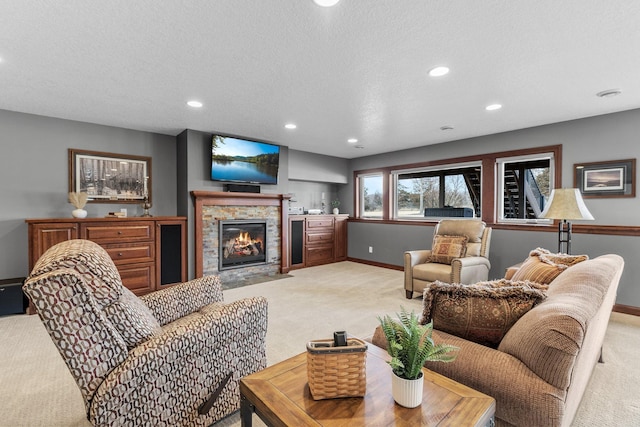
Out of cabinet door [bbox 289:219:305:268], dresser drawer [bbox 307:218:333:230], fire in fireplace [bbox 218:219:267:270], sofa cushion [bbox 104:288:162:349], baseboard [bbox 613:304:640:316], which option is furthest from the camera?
dresser drawer [bbox 307:218:333:230]

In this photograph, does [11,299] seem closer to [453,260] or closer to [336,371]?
[336,371]

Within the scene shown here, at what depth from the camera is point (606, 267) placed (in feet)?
5.51

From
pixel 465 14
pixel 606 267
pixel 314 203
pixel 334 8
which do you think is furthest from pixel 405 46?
pixel 314 203

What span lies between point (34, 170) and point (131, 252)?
1438 millimetres

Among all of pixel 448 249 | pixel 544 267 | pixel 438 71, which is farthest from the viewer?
pixel 448 249

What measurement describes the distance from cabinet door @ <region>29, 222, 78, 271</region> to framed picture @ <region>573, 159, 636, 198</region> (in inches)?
238

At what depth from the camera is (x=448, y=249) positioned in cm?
401

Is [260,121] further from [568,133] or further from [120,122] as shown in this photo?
[568,133]

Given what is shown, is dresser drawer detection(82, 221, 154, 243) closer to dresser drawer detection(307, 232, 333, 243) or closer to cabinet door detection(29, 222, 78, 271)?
cabinet door detection(29, 222, 78, 271)

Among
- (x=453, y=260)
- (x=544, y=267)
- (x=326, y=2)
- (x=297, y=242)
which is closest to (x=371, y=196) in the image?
(x=297, y=242)

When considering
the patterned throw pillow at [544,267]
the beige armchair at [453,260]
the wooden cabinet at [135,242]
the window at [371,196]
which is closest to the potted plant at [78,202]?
the wooden cabinet at [135,242]

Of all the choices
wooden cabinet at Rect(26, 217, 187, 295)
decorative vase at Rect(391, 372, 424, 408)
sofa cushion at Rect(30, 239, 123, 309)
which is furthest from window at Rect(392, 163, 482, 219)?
sofa cushion at Rect(30, 239, 123, 309)

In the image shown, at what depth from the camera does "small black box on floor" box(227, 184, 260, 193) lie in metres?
4.78

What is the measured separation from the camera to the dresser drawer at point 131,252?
3.76m
